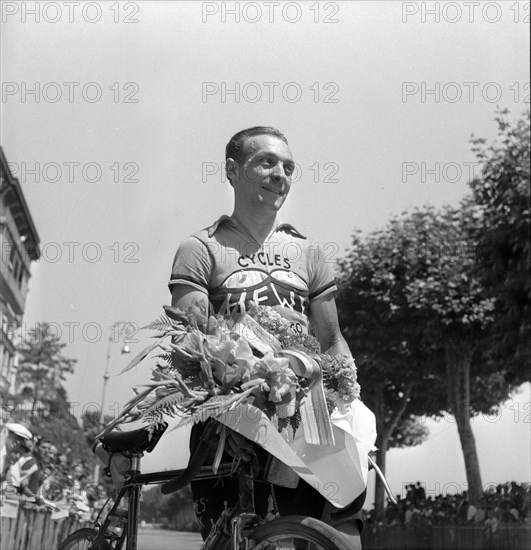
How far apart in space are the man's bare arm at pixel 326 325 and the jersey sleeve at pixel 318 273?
0.03 meters

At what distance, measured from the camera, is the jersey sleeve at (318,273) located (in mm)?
4367

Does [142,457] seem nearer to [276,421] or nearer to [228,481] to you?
[228,481]

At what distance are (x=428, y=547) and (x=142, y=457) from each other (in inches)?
834

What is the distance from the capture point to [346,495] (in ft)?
12.2

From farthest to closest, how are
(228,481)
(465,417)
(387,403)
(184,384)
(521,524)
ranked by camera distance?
(387,403), (465,417), (521,524), (228,481), (184,384)

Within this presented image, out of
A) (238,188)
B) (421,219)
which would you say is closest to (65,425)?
(421,219)

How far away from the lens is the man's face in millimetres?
4352

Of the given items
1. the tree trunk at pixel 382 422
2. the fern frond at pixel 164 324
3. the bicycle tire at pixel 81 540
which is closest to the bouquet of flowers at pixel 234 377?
the fern frond at pixel 164 324

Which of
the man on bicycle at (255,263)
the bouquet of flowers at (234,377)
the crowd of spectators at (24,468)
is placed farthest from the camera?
the crowd of spectators at (24,468)

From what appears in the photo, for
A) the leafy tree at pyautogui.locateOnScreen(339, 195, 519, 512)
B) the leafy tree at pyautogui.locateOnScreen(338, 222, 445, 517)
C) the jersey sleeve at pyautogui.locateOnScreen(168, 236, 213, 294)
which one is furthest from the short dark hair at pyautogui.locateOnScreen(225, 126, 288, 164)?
the leafy tree at pyautogui.locateOnScreen(338, 222, 445, 517)

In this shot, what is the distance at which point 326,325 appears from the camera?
431 cm

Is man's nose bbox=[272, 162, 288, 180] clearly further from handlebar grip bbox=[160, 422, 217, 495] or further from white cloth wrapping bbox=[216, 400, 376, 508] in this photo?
handlebar grip bbox=[160, 422, 217, 495]

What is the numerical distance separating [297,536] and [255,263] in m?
1.27

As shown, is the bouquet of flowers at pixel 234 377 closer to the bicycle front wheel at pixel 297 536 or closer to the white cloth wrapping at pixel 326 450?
the white cloth wrapping at pixel 326 450
